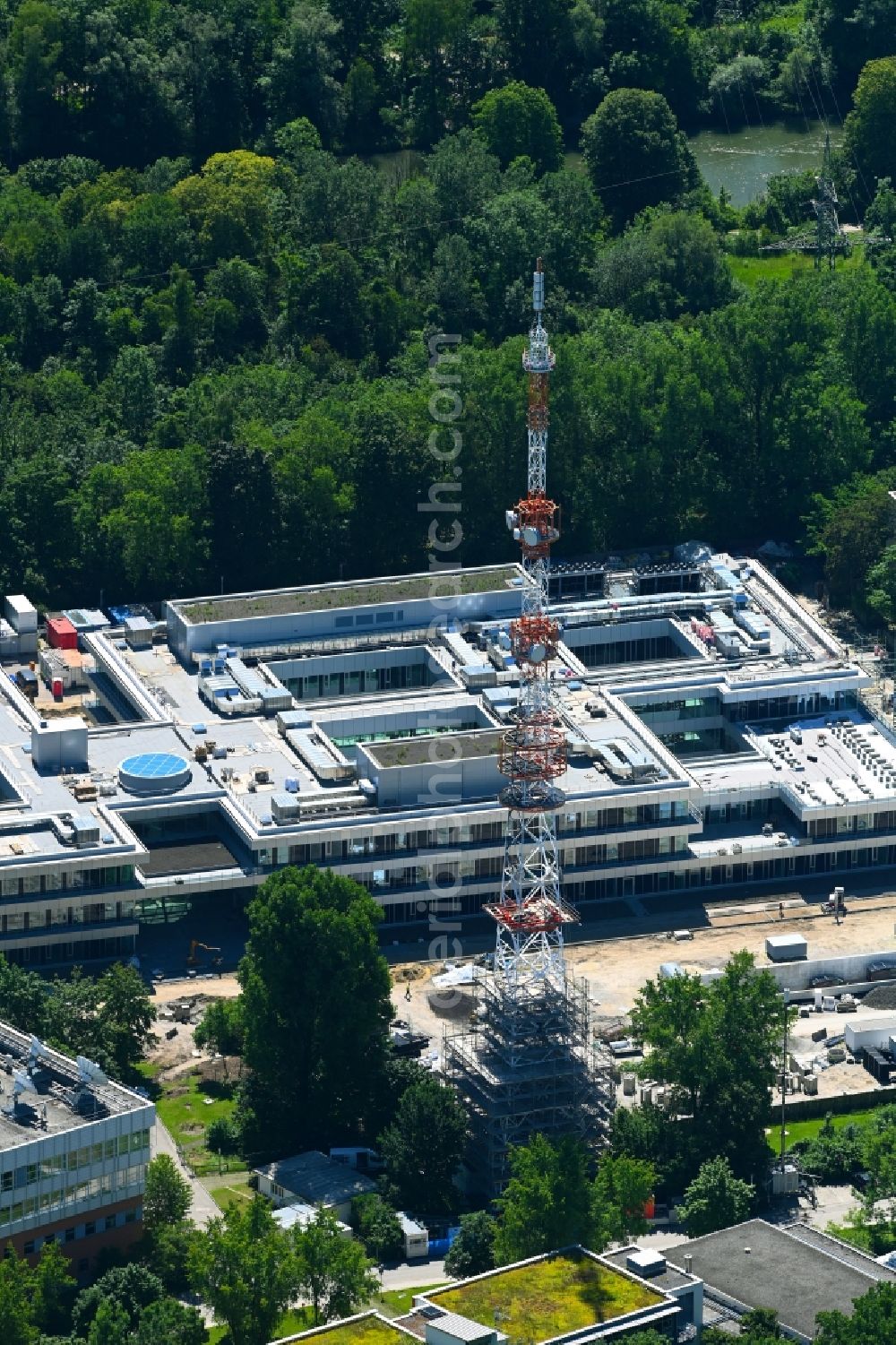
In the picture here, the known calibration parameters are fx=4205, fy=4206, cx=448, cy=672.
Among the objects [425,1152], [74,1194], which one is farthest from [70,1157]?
[425,1152]

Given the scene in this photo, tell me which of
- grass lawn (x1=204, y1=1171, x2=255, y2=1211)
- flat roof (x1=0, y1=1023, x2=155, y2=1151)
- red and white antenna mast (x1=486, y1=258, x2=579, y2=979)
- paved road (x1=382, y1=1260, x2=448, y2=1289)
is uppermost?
red and white antenna mast (x1=486, y1=258, x2=579, y2=979)

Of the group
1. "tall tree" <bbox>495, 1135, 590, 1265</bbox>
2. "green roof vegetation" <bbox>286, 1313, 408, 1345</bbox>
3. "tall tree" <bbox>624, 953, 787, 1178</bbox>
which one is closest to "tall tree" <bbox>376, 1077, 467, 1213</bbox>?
"tall tree" <bbox>495, 1135, 590, 1265</bbox>

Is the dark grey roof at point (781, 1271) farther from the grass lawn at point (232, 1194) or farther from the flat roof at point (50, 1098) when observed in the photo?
the flat roof at point (50, 1098)

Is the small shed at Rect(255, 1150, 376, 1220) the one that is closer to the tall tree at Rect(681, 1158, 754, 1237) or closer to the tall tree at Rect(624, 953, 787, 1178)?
the tall tree at Rect(681, 1158, 754, 1237)

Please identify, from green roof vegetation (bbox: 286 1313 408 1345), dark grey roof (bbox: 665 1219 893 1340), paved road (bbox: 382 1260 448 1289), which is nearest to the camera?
green roof vegetation (bbox: 286 1313 408 1345)

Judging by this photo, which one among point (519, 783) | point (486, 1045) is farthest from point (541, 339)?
point (486, 1045)

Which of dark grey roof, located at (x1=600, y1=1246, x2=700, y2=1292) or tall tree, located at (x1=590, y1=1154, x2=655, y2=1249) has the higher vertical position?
dark grey roof, located at (x1=600, y1=1246, x2=700, y2=1292)

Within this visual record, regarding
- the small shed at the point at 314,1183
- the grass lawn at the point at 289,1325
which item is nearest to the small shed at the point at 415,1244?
the small shed at the point at 314,1183
